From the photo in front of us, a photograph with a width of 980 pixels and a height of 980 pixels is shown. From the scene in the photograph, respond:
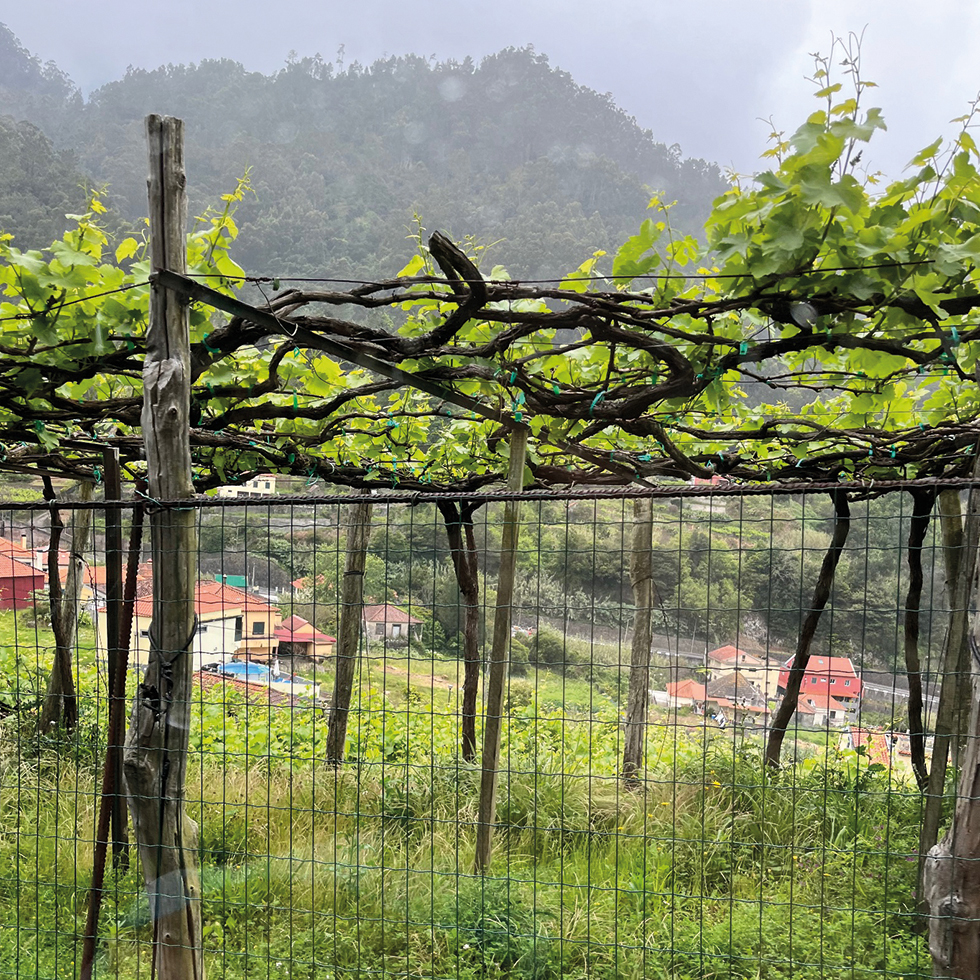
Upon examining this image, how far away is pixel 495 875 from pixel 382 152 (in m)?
58.1

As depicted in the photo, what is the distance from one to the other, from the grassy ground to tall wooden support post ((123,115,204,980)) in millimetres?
302

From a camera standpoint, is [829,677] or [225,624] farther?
[225,624]

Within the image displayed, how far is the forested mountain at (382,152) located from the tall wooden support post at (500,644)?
28.3 metres

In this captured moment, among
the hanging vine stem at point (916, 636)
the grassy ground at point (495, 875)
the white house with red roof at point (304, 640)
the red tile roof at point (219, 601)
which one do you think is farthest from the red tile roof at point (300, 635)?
the hanging vine stem at point (916, 636)

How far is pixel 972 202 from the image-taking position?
6.19 ft

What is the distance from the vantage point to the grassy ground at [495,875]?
300cm

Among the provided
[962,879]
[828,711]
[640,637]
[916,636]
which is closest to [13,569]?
[828,711]

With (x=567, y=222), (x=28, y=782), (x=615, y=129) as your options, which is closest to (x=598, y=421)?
(x=28, y=782)

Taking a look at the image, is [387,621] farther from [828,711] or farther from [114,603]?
[828,711]

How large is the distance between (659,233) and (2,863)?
13.6 ft

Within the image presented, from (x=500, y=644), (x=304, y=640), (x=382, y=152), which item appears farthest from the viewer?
(x=382, y=152)

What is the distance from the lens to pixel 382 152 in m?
55.7

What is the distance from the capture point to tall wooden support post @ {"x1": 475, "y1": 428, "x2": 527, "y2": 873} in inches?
128

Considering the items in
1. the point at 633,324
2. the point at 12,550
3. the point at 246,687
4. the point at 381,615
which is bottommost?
the point at 381,615
